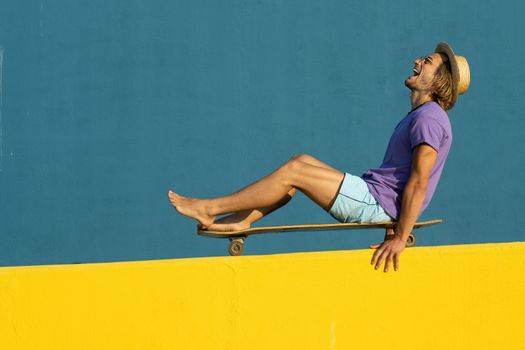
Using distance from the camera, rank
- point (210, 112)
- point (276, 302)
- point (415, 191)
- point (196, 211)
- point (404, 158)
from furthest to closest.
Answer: point (210, 112) < point (404, 158) < point (196, 211) < point (415, 191) < point (276, 302)

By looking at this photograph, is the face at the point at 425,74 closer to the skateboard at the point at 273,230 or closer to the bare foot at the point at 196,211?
the skateboard at the point at 273,230

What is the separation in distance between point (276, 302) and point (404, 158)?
975 mm

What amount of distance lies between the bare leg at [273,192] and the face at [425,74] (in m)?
0.62

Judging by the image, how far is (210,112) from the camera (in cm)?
598

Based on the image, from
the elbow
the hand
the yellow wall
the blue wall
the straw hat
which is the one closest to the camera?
the yellow wall

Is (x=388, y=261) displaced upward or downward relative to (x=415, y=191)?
downward

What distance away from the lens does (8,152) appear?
18.9ft

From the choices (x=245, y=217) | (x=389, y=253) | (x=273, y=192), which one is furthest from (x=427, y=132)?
(x=245, y=217)

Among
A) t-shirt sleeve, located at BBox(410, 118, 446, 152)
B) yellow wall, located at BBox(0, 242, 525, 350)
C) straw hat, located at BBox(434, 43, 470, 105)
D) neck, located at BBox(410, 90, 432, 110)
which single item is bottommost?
yellow wall, located at BBox(0, 242, 525, 350)

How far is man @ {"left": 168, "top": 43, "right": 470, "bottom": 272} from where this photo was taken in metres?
4.07

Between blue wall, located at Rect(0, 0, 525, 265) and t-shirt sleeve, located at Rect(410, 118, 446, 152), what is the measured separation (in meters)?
1.98

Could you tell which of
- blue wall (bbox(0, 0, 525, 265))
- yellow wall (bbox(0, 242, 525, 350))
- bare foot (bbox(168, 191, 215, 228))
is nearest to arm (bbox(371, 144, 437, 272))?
yellow wall (bbox(0, 242, 525, 350))

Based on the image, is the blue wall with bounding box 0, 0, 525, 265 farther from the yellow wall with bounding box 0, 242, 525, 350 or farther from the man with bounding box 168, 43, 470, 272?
the yellow wall with bounding box 0, 242, 525, 350

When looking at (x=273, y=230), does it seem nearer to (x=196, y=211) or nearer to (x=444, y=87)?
(x=196, y=211)
